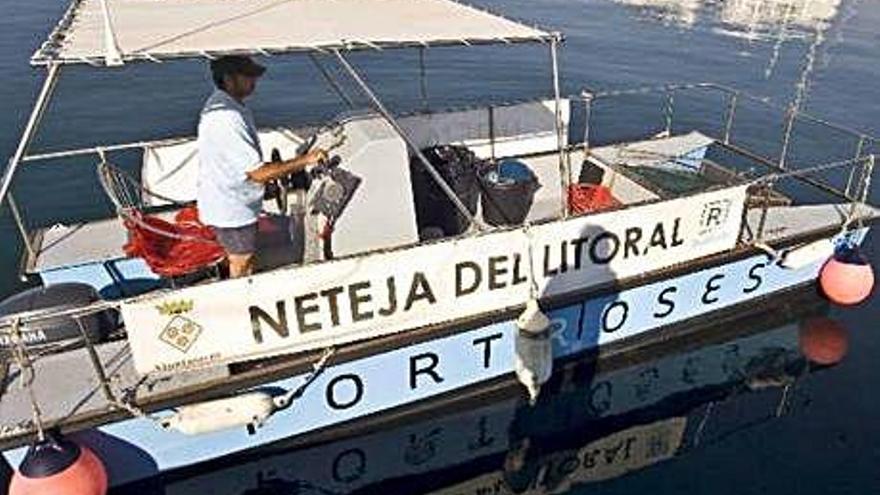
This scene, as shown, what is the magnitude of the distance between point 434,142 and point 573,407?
4.16 meters

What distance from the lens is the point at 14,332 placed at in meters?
5.62

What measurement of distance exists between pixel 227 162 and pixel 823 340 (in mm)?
7892

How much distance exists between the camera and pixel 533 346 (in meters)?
7.12

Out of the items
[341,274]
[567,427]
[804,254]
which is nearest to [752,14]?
[804,254]

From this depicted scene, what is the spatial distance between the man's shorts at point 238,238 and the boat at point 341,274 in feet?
1.75

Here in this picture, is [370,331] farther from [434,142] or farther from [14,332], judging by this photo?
[434,142]

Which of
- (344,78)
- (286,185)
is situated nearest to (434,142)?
(286,185)

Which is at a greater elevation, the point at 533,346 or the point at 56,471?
the point at 533,346

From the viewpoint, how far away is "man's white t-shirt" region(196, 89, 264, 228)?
6.17 m

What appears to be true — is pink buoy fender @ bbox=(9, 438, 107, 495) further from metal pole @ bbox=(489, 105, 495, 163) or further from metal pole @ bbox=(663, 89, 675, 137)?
metal pole @ bbox=(663, 89, 675, 137)

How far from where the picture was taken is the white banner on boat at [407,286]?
6.42 metres

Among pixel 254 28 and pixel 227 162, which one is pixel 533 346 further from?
pixel 254 28

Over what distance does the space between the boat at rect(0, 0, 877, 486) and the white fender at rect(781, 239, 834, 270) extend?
0.14ft

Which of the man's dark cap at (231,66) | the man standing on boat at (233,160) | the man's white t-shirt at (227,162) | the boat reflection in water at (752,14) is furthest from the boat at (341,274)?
the boat reflection in water at (752,14)
